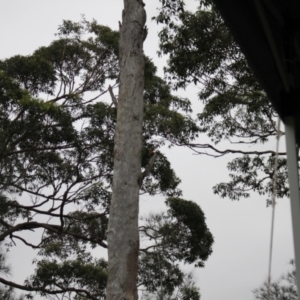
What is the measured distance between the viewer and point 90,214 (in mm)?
11125

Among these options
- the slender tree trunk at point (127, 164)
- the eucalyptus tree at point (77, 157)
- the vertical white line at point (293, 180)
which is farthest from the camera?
the eucalyptus tree at point (77, 157)

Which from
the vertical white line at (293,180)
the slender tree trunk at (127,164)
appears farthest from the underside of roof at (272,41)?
the slender tree trunk at (127,164)

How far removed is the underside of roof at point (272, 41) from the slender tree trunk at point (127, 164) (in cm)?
353

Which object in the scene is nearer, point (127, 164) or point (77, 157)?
point (127, 164)

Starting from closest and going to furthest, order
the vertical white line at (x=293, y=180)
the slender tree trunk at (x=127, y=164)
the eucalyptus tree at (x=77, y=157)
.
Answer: the vertical white line at (x=293, y=180) → the slender tree trunk at (x=127, y=164) → the eucalyptus tree at (x=77, y=157)

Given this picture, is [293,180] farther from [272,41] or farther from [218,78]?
[218,78]

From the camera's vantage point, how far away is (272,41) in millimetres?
1711

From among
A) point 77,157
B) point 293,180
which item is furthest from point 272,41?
point 77,157

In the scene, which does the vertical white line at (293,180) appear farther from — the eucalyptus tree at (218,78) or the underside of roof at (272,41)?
the eucalyptus tree at (218,78)

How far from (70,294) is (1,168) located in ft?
9.84

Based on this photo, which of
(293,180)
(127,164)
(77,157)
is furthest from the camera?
(77,157)

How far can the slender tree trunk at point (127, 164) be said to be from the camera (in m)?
5.12

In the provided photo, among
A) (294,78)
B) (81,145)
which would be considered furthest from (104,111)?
(294,78)

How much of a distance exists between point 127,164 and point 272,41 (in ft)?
12.6
